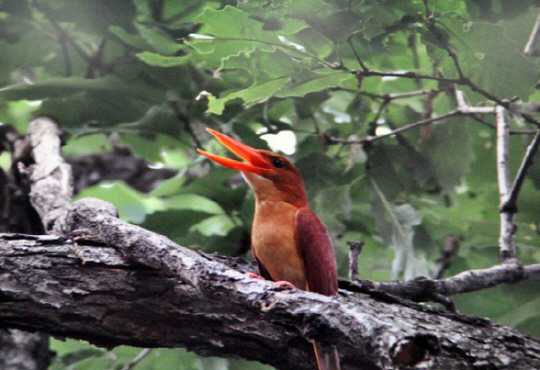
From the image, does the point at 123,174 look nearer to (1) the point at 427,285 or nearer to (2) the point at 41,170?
(2) the point at 41,170

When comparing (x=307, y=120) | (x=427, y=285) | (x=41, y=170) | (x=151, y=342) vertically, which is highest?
(x=307, y=120)

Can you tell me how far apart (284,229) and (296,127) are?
1426 millimetres

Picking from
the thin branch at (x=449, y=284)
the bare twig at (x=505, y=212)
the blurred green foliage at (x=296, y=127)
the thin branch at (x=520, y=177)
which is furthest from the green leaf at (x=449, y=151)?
the thin branch at (x=449, y=284)

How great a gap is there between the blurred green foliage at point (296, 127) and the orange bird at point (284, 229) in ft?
1.34

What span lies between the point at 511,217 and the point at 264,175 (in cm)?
128

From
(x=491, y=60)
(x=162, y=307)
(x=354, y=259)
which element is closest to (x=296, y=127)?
(x=354, y=259)

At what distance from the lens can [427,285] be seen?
342cm

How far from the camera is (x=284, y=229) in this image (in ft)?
12.1

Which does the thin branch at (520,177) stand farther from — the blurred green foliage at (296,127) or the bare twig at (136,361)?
the bare twig at (136,361)

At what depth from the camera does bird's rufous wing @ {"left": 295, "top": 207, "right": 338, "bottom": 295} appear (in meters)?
3.33

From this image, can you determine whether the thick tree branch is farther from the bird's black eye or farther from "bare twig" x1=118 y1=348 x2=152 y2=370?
"bare twig" x1=118 y1=348 x2=152 y2=370

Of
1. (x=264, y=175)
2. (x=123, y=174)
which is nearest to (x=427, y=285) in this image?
(x=264, y=175)

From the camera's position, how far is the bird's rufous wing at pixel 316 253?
3.33 metres

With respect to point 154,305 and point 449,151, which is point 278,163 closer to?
point 154,305
